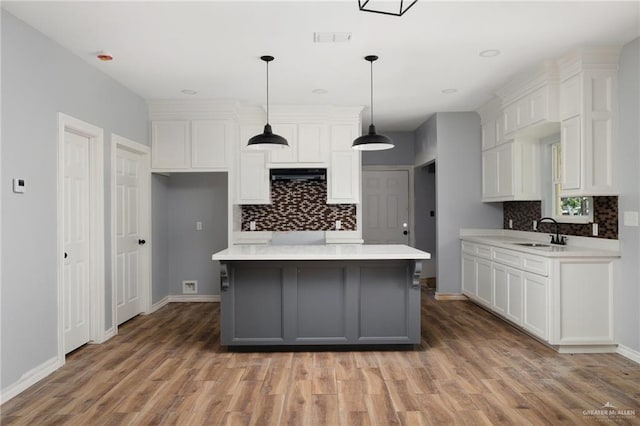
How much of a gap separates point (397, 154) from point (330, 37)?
13.8ft

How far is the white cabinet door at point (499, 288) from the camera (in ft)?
15.6

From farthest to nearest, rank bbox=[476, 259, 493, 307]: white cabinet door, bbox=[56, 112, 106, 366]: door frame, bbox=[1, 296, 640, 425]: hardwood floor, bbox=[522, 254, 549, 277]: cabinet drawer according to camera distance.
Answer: bbox=[476, 259, 493, 307]: white cabinet door → bbox=[56, 112, 106, 366]: door frame → bbox=[522, 254, 549, 277]: cabinet drawer → bbox=[1, 296, 640, 425]: hardwood floor

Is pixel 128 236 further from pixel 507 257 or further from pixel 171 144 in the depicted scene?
pixel 507 257

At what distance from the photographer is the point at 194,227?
6.18 meters

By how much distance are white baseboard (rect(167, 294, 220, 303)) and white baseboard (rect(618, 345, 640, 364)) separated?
4.62 m

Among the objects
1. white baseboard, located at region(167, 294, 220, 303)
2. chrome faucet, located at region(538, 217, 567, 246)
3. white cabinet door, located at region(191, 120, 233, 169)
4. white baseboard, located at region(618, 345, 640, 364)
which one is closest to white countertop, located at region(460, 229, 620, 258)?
chrome faucet, located at region(538, 217, 567, 246)

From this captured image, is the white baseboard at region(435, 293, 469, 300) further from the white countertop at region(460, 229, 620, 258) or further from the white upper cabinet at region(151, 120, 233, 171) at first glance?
the white upper cabinet at region(151, 120, 233, 171)

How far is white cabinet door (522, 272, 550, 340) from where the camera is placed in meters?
3.91

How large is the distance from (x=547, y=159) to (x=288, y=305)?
345 centimetres

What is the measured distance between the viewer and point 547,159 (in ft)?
16.9

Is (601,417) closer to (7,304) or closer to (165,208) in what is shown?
(7,304)

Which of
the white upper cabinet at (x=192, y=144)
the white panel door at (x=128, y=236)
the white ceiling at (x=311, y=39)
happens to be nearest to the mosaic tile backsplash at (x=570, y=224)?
the white ceiling at (x=311, y=39)

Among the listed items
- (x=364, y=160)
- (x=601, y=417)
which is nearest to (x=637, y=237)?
(x=601, y=417)

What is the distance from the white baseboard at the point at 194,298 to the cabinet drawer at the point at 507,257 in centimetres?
364
